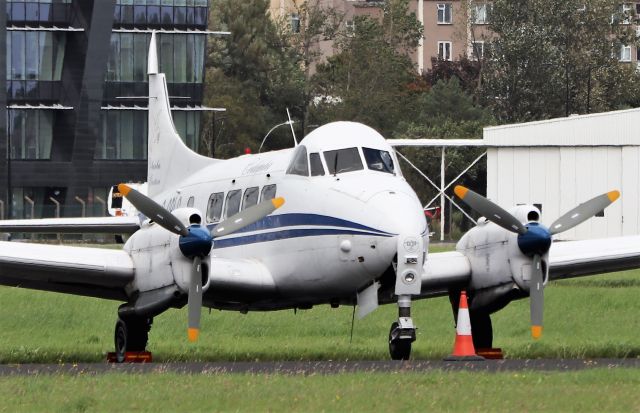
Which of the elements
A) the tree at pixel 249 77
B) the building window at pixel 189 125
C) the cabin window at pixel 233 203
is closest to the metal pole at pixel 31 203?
the building window at pixel 189 125

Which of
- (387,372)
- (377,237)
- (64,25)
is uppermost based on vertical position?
(64,25)

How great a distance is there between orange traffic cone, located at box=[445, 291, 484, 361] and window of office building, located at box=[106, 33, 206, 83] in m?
81.6

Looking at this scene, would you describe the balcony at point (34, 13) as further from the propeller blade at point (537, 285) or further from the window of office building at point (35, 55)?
the propeller blade at point (537, 285)

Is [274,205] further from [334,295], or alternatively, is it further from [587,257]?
[587,257]

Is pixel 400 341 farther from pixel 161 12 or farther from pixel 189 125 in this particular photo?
pixel 189 125

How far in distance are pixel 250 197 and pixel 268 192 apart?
0.73m

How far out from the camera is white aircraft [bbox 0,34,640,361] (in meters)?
22.6

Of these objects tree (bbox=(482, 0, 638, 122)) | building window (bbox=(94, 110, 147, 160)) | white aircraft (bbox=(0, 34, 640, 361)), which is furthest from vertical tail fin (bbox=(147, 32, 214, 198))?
tree (bbox=(482, 0, 638, 122))

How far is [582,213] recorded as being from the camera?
25.1 metres

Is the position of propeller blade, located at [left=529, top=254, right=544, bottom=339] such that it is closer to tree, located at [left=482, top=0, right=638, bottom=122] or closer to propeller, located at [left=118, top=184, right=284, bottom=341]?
propeller, located at [left=118, top=184, right=284, bottom=341]

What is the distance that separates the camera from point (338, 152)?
2398cm

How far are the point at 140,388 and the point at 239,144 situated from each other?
102 m

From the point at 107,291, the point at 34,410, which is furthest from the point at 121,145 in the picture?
the point at 34,410

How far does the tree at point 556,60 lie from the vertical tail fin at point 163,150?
3024 inches
